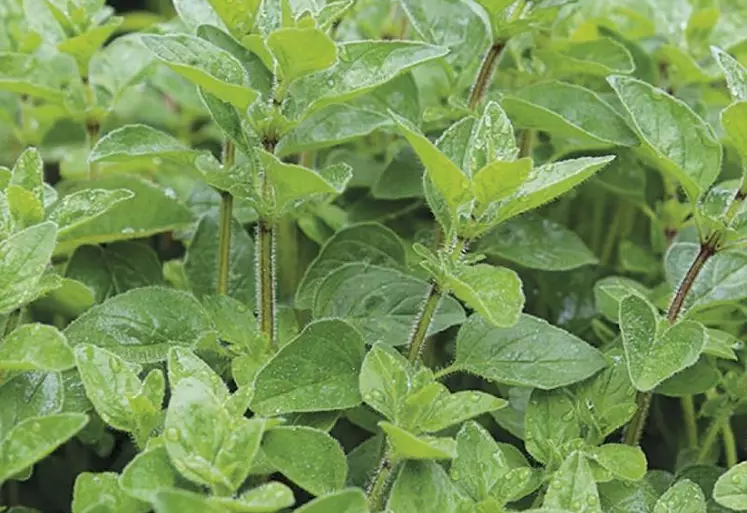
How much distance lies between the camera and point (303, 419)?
0.83 meters

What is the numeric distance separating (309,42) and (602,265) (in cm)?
68

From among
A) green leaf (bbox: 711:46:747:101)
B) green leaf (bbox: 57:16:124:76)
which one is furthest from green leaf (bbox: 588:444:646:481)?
green leaf (bbox: 57:16:124:76)

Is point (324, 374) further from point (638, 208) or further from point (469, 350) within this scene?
point (638, 208)

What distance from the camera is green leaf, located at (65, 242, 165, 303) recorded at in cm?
104

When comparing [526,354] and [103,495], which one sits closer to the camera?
[103,495]

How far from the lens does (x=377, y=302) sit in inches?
35.6

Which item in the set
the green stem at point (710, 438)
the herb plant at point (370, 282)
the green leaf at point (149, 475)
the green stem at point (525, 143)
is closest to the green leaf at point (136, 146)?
the herb plant at point (370, 282)

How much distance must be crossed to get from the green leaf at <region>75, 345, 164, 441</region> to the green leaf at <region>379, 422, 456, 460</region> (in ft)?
0.59

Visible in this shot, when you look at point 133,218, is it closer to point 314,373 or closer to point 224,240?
point 224,240

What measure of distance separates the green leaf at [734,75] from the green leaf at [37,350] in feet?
1.92

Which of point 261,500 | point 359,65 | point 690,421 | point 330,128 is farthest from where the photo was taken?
point 690,421

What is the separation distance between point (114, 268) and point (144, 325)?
22 cm

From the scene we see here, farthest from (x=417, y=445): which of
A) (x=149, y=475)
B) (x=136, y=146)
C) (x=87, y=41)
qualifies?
(x=87, y=41)

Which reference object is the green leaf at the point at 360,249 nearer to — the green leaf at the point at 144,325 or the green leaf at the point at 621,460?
the green leaf at the point at 144,325
